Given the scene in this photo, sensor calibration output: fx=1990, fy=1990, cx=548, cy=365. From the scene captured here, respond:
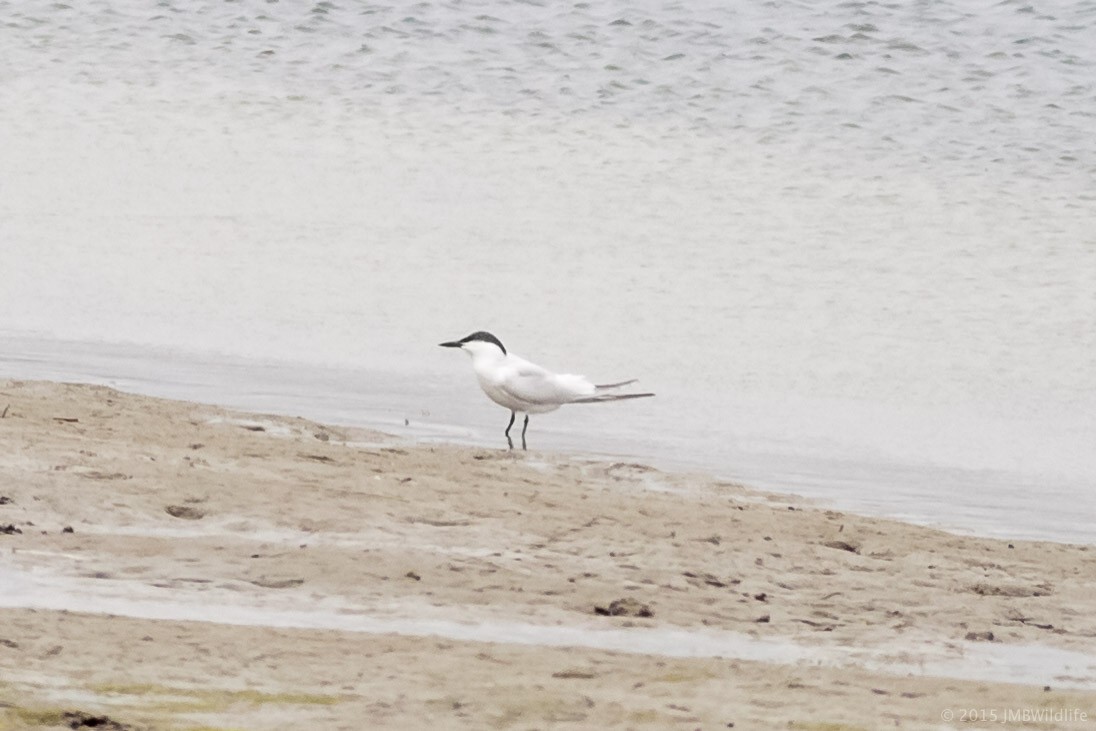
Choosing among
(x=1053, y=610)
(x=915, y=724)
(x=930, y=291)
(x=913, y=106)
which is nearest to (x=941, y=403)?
(x=930, y=291)

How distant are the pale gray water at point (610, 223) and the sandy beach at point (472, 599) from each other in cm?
125

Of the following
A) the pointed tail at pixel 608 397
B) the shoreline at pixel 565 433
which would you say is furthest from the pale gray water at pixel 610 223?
the pointed tail at pixel 608 397

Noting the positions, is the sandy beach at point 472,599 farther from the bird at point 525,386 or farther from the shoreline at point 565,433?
the bird at point 525,386

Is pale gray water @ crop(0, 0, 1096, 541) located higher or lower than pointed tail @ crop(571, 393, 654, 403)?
Answer: lower

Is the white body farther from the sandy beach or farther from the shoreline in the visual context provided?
the sandy beach

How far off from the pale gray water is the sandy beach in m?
1.25

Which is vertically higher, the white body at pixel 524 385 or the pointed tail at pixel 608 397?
the white body at pixel 524 385

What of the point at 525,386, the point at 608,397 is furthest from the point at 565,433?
the point at 525,386

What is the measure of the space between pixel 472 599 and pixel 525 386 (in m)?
3.07

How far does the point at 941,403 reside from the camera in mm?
10211

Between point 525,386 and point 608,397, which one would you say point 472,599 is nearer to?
point 525,386

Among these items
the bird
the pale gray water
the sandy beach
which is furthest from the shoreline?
the sandy beach

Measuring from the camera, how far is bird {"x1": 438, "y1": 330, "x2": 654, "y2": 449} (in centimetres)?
888

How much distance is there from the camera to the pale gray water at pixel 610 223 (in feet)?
32.1
